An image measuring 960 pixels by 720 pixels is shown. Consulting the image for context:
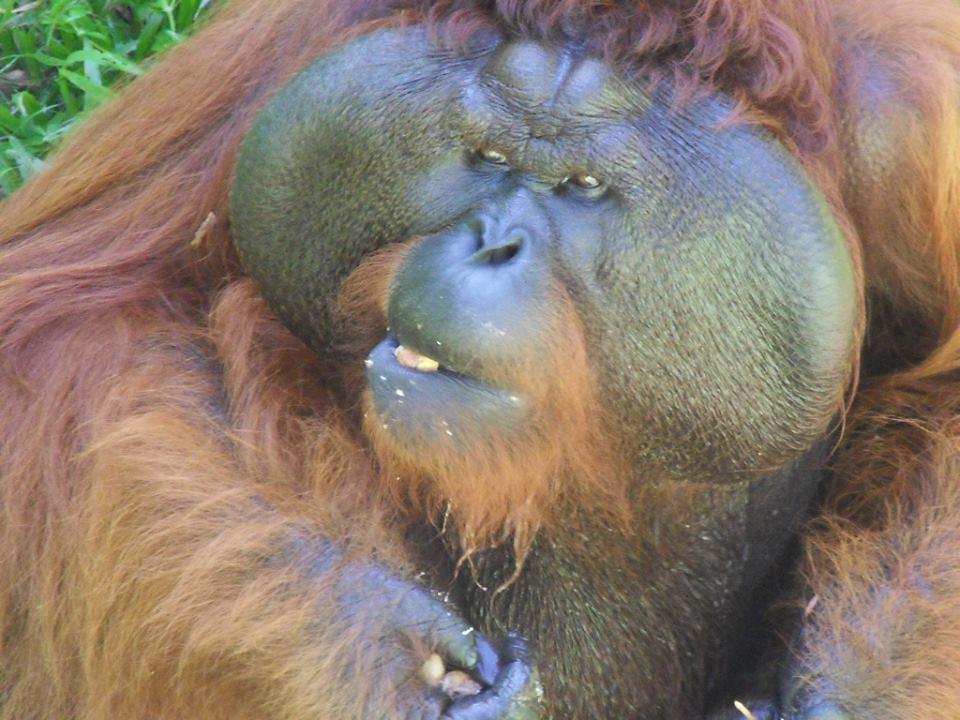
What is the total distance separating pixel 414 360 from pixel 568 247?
0.24m

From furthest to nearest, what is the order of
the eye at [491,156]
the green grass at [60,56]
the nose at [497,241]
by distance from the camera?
the green grass at [60,56], the eye at [491,156], the nose at [497,241]

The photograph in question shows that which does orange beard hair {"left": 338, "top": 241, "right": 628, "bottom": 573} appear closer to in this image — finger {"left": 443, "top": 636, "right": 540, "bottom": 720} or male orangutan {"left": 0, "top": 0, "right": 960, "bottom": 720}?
male orangutan {"left": 0, "top": 0, "right": 960, "bottom": 720}

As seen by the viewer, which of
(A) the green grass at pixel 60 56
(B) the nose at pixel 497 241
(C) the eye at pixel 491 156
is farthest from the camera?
(A) the green grass at pixel 60 56

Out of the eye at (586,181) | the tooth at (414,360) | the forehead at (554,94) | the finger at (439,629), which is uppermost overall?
the forehead at (554,94)

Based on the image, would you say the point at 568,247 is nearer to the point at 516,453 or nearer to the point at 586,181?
the point at 586,181

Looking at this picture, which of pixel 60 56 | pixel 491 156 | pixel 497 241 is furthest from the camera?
pixel 60 56

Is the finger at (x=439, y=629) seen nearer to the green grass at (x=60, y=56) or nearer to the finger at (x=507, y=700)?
the finger at (x=507, y=700)

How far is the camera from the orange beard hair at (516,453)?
6.56 feet

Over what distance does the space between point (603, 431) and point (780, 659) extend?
491 millimetres

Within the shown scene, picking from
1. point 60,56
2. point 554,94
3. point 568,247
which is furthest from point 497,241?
point 60,56

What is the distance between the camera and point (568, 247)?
1.99m

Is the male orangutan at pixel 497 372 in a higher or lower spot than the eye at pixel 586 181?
lower

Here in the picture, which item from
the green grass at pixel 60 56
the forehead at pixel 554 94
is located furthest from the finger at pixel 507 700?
the green grass at pixel 60 56

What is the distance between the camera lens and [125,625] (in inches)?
87.4
